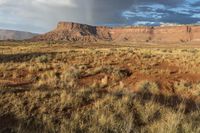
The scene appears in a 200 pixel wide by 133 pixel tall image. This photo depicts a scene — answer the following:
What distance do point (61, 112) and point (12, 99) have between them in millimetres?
1593

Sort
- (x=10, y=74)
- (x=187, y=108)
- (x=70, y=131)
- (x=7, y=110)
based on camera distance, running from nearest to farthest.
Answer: (x=70, y=131) < (x=7, y=110) < (x=187, y=108) < (x=10, y=74)

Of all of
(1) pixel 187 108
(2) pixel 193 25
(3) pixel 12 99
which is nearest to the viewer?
(3) pixel 12 99

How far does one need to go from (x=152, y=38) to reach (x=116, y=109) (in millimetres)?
193809

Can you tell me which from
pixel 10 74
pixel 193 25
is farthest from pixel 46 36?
pixel 10 74

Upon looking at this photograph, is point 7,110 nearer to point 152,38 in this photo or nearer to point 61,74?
point 61,74

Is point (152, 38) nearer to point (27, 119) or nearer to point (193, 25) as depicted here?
point (193, 25)

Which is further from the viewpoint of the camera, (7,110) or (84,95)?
(84,95)

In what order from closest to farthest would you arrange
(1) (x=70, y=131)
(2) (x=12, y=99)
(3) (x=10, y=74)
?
(1) (x=70, y=131) < (2) (x=12, y=99) < (3) (x=10, y=74)

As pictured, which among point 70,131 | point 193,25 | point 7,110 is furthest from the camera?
point 193,25

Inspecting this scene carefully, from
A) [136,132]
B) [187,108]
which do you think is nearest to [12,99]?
[136,132]

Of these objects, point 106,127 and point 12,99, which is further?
point 12,99

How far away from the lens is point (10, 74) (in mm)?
15906

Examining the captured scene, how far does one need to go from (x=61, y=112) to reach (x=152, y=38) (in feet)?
637

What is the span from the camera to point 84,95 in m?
9.56
